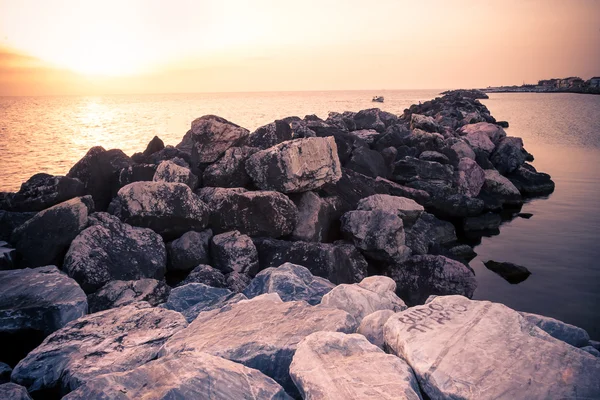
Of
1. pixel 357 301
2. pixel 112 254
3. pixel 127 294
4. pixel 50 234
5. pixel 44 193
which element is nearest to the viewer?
pixel 357 301

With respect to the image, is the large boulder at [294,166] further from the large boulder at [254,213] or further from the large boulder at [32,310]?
the large boulder at [32,310]

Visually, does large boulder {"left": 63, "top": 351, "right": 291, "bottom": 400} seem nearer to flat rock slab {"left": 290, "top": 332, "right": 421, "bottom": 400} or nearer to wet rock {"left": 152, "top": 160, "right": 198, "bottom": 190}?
flat rock slab {"left": 290, "top": 332, "right": 421, "bottom": 400}

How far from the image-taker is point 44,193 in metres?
6.56

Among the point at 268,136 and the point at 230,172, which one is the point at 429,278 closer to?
the point at 230,172

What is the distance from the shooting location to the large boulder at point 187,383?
2176 millimetres

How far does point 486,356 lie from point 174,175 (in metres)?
5.64

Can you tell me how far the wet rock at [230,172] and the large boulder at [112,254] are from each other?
71.2 inches

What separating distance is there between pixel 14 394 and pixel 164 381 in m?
1.16

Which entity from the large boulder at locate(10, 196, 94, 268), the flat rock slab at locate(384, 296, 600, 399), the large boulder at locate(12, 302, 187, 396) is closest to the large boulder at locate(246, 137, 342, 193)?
the large boulder at locate(10, 196, 94, 268)

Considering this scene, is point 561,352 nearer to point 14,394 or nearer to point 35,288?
point 14,394

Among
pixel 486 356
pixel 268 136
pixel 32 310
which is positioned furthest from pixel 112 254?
pixel 486 356

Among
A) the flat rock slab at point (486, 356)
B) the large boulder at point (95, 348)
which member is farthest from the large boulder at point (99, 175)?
the flat rock slab at point (486, 356)

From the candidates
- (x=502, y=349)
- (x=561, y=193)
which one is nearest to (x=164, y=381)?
(x=502, y=349)

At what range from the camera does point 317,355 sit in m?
2.49
